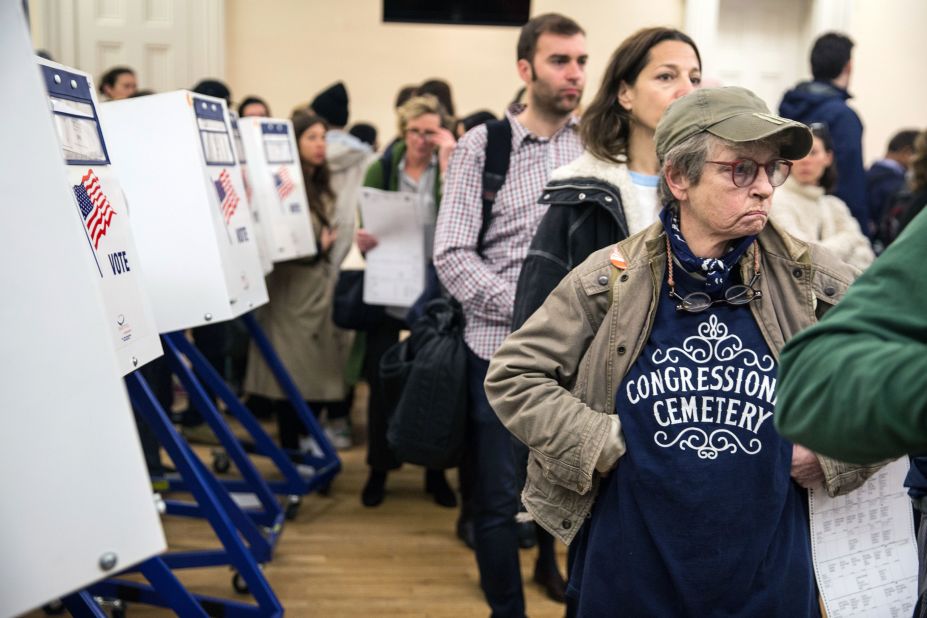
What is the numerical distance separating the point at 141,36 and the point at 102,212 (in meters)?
7.00

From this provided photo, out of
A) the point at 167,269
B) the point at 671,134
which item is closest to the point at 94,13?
the point at 167,269

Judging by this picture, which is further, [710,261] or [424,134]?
[424,134]

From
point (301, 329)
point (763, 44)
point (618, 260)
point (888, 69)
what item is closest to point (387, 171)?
point (301, 329)

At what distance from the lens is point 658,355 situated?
1.89 meters

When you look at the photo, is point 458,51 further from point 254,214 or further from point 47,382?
point 47,382

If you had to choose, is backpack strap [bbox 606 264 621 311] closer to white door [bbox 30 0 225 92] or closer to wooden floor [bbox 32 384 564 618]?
wooden floor [bbox 32 384 564 618]

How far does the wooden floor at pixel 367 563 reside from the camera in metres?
3.52

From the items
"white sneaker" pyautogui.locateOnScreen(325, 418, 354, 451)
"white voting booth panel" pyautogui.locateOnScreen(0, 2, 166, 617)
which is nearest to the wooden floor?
"white sneaker" pyautogui.locateOnScreen(325, 418, 354, 451)

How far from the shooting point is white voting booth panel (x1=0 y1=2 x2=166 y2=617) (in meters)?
1.22

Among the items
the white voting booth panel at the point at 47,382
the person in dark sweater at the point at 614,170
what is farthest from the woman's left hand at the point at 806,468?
the white voting booth panel at the point at 47,382

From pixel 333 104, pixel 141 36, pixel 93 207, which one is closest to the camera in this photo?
pixel 93 207

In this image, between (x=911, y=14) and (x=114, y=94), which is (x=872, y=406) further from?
(x=911, y=14)

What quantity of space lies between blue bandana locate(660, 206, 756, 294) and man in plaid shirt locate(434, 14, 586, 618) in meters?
1.10

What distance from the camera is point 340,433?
5543 millimetres
